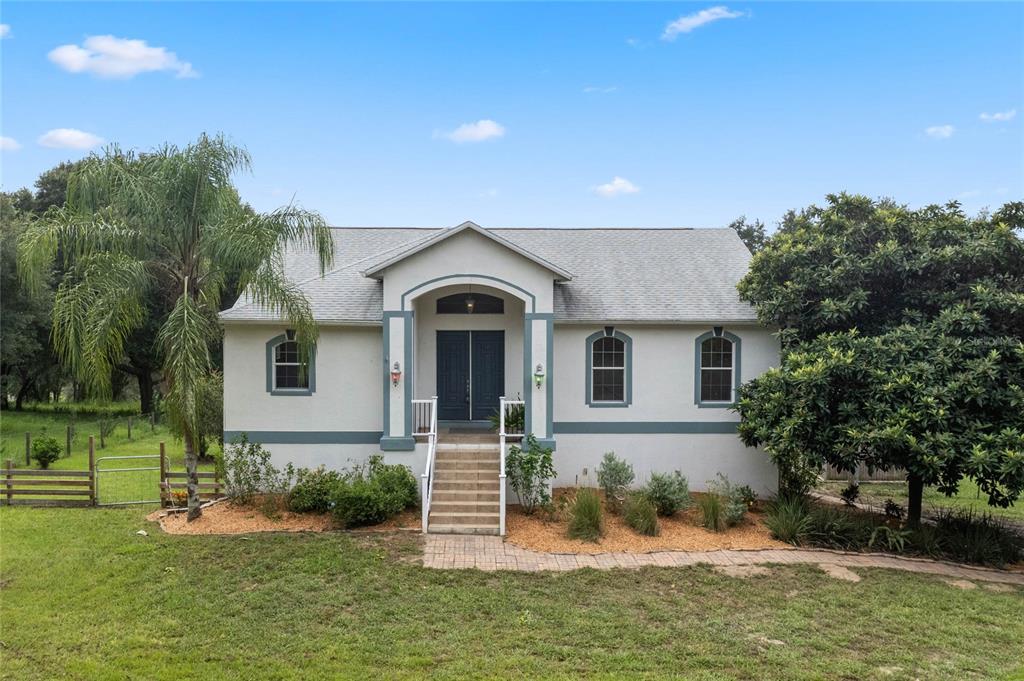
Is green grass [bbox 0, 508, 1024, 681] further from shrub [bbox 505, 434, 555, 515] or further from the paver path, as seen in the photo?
shrub [bbox 505, 434, 555, 515]

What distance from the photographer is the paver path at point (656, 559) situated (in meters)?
8.98

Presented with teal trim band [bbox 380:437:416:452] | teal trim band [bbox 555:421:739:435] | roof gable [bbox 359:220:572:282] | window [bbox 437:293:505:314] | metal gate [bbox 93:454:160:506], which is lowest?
metal gate [bbox 93:454:160:506]

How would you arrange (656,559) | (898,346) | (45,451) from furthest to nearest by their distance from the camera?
(45,451)
(898,346)
(656,559)

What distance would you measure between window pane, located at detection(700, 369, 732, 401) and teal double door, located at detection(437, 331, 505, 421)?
16.2 ft

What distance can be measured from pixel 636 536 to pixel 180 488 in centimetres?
1042

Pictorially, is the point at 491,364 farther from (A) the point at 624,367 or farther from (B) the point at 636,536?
(B) the point at 636,536

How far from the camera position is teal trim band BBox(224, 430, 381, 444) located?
41.3 ft

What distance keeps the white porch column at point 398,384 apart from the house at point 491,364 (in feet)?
0.10

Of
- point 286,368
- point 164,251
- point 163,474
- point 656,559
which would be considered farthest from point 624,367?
point 163,474

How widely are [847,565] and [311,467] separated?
10.7m

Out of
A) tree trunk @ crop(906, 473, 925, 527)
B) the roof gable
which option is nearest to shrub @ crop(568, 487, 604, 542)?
the roof gable

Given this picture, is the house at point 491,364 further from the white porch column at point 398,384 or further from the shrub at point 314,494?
the shrub at point 314,494

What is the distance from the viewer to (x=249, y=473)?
39.5 ft

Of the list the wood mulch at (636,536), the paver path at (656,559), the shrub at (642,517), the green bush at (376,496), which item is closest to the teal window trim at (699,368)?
the wood mulch at (636,536)
